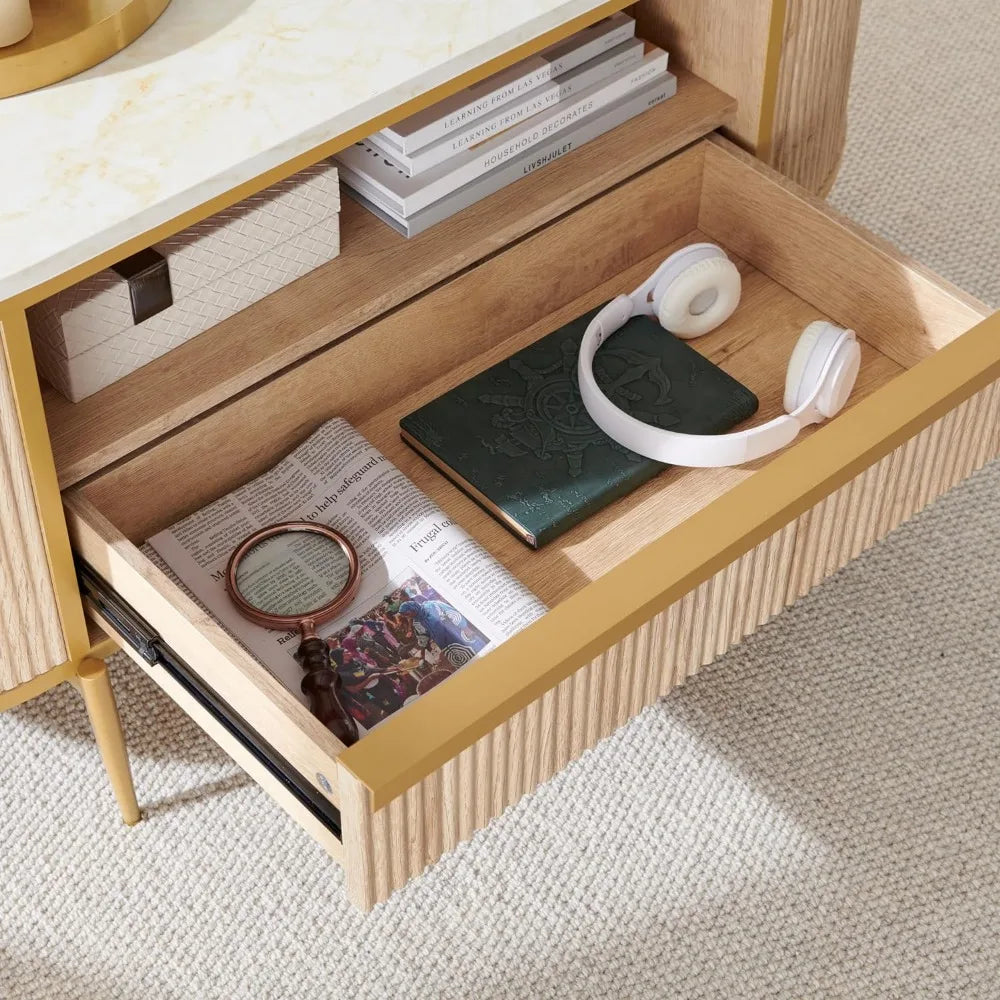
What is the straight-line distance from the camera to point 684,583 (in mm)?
975

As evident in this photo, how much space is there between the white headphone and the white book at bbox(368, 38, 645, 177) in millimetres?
165

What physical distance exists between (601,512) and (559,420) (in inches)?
3.7

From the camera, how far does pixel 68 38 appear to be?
1031mm

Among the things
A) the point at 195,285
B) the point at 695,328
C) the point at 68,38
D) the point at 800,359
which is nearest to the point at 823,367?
the point at 800,359

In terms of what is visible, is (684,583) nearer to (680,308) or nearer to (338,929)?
(680,308)

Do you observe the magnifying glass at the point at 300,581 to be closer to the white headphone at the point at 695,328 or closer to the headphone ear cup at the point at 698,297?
the white headphone at the point at 695,328

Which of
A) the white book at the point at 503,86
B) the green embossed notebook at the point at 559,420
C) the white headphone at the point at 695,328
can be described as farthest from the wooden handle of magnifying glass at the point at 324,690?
the white book at the point at 503,86

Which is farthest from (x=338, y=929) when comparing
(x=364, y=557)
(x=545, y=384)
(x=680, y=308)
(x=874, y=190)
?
(x=874, y=190)

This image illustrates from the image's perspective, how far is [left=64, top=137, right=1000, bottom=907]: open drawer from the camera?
3.06ft

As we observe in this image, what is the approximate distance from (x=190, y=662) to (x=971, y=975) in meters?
0.70

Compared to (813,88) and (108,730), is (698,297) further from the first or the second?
(108,730)

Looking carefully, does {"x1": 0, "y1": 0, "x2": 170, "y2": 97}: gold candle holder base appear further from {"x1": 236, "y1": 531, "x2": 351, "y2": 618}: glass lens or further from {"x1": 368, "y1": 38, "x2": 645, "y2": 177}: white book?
{"x1": 236, "y1": 531, "x2": 351, "y2": 618}: glass lens

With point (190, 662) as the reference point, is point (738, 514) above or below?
above

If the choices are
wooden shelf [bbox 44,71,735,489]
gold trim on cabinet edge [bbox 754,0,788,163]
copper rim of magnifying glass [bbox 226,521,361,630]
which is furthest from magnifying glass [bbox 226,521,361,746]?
gold trim on cabinet edge [bbox 754,0,788,163]
